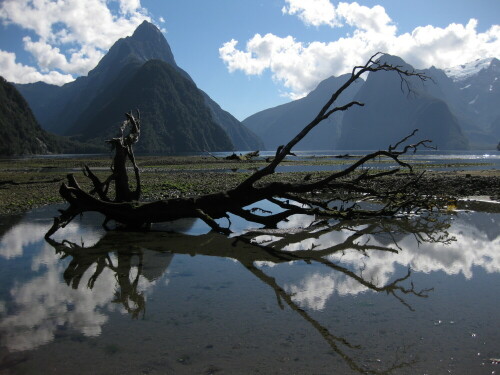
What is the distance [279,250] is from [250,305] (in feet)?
17.1

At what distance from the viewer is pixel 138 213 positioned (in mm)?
16734

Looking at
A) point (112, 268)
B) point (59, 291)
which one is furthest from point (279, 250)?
point (59, 291)

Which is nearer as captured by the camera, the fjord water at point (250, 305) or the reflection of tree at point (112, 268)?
the fjord water at point (250, 305)

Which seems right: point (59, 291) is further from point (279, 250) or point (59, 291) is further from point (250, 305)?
point (279, 250)

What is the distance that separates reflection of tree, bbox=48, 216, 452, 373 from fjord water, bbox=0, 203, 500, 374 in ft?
0.20

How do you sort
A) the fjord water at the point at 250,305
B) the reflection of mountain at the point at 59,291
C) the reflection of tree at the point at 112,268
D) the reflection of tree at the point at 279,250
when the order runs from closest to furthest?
the fjord water at the point at 250,305 → the reflection of mountain at the point at 59,291 → the reflection of tree at the point at 279,250 → the reflection of tree at the point at 112,268

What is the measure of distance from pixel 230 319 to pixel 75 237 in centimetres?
1098

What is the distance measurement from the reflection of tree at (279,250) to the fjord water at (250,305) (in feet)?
0.20

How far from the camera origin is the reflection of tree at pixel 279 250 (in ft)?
28.6

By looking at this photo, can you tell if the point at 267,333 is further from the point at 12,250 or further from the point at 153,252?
the point at 12,250

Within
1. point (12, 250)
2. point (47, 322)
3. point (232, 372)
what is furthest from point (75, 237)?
point (232, 372)

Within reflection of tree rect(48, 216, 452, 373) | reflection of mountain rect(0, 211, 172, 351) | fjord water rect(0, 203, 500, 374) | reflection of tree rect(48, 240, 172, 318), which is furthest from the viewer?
reflection of tree rect(48, 240, 172, 318)

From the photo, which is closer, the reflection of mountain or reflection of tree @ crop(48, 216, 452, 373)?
the reflection of mountain

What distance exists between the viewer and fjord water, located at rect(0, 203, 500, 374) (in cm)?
622
